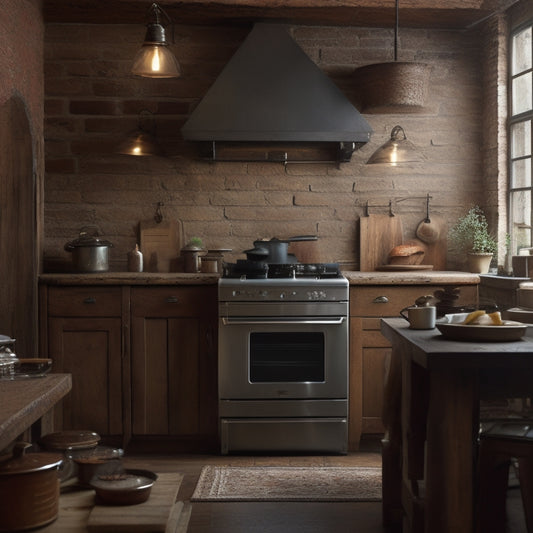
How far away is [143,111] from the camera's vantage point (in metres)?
5.21

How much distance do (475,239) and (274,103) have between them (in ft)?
5.13

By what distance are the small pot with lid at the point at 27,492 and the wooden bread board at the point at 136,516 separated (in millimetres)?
122

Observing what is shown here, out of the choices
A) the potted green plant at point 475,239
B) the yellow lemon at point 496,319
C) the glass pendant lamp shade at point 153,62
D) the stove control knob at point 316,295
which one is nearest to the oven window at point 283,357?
the stove control knob at point 316,295

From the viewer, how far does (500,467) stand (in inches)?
114

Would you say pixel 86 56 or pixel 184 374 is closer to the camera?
pixel 184 374

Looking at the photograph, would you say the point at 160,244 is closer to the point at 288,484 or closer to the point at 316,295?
the point at 316,295

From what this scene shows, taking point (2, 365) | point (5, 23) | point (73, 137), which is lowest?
point (2, 365)

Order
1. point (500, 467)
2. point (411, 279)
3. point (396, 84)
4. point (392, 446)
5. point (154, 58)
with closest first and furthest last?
point (500, 467) < point (392, 446) < point (154, 58) < point (411, 279) < point (396, 84)

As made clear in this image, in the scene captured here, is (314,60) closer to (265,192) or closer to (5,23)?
(265,192)

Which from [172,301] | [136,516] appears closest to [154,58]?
[172,301]

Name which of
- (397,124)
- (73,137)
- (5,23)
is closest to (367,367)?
(397,124)

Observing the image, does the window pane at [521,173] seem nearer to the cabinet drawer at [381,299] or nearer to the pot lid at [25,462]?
the cabinet drawer at [381,299]

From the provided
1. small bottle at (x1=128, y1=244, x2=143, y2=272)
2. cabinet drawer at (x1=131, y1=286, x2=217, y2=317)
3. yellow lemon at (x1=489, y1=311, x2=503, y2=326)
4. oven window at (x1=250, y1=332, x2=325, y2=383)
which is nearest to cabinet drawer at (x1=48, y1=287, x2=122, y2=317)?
cabinet drawer at (x1=131, y1=286, x2=217, y2=317)

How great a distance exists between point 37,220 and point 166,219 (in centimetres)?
84
